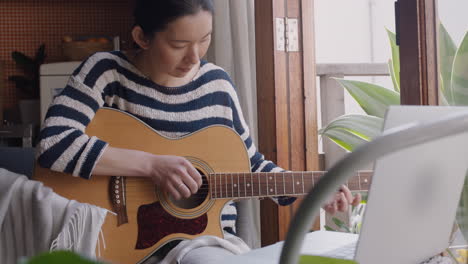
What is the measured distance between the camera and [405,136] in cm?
38

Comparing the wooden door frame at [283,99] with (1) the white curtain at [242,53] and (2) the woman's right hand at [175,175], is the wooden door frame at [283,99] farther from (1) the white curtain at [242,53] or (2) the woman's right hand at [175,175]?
(2) the woman's right hand at [175,175]

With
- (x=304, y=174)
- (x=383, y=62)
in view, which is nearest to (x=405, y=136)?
(x=304, y=174)

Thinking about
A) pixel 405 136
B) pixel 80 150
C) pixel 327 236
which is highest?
pixel 405 136

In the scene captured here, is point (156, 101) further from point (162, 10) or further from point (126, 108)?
point (162, 10)

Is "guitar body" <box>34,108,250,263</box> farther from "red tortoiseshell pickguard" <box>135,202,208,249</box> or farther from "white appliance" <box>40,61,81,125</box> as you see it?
"white appliance" <box>40,61,81,125</box>

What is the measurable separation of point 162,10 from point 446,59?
30.3 inches

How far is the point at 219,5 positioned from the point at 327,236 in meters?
1.51

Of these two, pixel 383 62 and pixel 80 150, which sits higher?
pixel 383 62

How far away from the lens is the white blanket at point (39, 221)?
1458 millimetres

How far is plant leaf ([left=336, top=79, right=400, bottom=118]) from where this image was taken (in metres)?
1.89

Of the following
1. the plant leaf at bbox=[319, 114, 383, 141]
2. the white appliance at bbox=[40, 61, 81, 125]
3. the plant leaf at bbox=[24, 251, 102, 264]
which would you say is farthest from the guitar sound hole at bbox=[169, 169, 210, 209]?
the white appliance at bbox=[40, 61, 81, 125]

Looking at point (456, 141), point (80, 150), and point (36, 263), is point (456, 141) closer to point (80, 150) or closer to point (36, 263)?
point (36, 263)

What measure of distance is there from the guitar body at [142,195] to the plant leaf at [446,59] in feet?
2.08

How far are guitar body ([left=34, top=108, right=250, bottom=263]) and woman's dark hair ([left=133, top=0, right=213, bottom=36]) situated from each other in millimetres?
269
